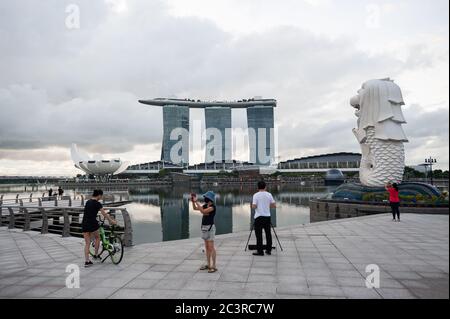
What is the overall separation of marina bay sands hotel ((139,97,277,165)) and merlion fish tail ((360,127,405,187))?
449 feet

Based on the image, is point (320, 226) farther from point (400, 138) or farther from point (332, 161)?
point (332, 161)

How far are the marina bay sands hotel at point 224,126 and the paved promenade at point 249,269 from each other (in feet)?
491

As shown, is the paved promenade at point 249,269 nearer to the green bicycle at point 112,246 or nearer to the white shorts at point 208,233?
the green bicycle at point 112,246

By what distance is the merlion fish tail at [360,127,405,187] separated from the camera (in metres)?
23.9

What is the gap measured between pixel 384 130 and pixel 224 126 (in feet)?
476

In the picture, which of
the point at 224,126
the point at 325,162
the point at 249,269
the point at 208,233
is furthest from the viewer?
the point at 224,126

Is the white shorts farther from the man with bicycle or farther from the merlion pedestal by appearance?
the merlion pedestal

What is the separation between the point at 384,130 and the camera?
24.0 metres

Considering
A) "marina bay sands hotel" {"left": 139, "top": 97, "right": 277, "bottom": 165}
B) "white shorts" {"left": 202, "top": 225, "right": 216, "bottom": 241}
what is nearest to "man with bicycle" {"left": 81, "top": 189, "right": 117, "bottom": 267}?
"white shorts" {"left": 202, "top": 225, "right": 216, "bottom": 241}

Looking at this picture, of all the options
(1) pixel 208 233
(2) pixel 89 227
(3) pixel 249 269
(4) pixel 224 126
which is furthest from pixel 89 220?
(4) pixel 224 126

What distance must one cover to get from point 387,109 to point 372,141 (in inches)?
108

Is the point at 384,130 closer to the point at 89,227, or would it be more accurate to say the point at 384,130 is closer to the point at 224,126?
the point at 89,227
